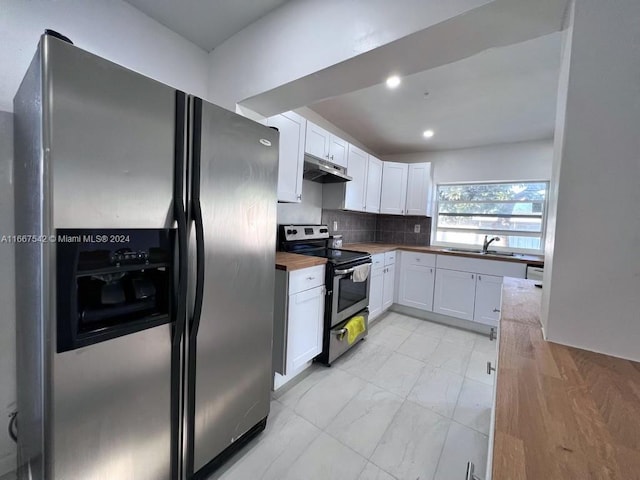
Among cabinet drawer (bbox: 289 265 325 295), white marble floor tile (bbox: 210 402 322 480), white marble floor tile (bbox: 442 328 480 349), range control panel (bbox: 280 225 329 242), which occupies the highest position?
range control panel (bbox: 280 225 329 242)

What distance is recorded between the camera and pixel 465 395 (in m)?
1.95

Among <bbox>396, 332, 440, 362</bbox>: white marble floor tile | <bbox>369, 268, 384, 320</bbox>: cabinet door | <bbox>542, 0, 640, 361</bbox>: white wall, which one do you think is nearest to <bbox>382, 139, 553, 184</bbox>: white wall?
<bbox>369, 268, 384, 320</bbox>: cabinet door

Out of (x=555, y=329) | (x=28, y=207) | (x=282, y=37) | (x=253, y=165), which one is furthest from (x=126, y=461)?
(x=282, y=37)

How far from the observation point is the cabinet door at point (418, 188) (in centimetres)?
373

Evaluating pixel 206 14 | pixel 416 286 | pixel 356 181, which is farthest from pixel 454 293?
pixel 206 14

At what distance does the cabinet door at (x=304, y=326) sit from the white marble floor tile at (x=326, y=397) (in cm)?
21

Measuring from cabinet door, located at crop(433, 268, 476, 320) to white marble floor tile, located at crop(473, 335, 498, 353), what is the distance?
9.8 inches

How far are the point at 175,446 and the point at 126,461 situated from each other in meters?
0.18

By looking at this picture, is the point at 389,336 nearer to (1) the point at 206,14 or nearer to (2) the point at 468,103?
(2) the point at 468,103

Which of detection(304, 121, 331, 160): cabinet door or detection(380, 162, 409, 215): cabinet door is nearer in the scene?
detection(304, 121, 331, 160): cabinet door

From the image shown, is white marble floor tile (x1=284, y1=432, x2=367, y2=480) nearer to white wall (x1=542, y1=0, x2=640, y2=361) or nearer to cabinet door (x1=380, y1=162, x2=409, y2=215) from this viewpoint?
white wall (x1=542, y1=0, x2=640, y2=361)

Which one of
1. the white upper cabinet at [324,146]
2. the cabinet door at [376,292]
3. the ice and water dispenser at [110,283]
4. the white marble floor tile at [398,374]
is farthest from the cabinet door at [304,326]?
the white upper cabinet at [324,146]

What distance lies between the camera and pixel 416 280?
3.46 meters

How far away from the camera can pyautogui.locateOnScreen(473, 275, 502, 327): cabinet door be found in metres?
2.94
